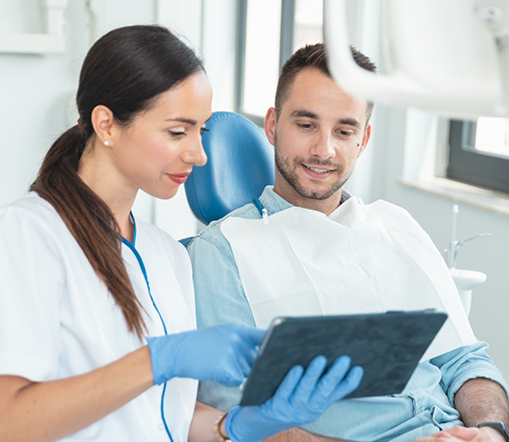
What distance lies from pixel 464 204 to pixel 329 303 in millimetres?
1092

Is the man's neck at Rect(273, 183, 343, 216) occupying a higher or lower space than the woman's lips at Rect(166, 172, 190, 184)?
lower

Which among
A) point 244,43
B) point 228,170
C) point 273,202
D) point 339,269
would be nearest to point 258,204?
point 273,202

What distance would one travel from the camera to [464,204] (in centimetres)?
221

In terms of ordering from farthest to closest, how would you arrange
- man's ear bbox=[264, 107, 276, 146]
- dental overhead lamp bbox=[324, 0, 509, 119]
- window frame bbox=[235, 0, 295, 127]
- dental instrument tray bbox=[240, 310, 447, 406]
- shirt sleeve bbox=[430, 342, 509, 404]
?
window frame bbox=[235, 0, 295, 127] → man's ear bbox=[264, 107, 276, 146] → shirt sleeve bbox=[430, 342, 509, 404] → dental instrument tray bbox=[240, 310, 447, 406] → dental overhead lamp bbox=[324, 0, 509, 119]

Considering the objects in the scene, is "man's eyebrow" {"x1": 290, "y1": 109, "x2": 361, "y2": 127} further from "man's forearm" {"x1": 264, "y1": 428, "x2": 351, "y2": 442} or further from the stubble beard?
"man's forearm" {"x1": 264, "y1": 428, "x2": 351, "y2": 442}

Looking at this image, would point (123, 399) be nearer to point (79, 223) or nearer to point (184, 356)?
point (184, 356)

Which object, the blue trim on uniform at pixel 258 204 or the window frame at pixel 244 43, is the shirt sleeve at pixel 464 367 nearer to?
the blue trim on uniform at pixel 258 204

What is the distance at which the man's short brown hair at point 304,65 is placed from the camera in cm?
147

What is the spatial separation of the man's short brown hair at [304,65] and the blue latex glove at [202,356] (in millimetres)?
759

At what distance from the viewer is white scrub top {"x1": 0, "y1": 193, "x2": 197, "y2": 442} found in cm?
88

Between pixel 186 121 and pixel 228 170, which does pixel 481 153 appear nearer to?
pixel 228 170

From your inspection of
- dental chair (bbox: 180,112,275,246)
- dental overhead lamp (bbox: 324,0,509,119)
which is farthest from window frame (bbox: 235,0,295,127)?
dental overhead lamp (bbox: 324,0,509,119)

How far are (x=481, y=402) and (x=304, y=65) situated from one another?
2.85ft

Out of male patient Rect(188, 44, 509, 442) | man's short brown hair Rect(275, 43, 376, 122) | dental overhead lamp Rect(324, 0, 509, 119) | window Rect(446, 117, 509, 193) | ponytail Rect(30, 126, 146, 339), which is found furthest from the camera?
window Rect(446, 117, 509, 193)
